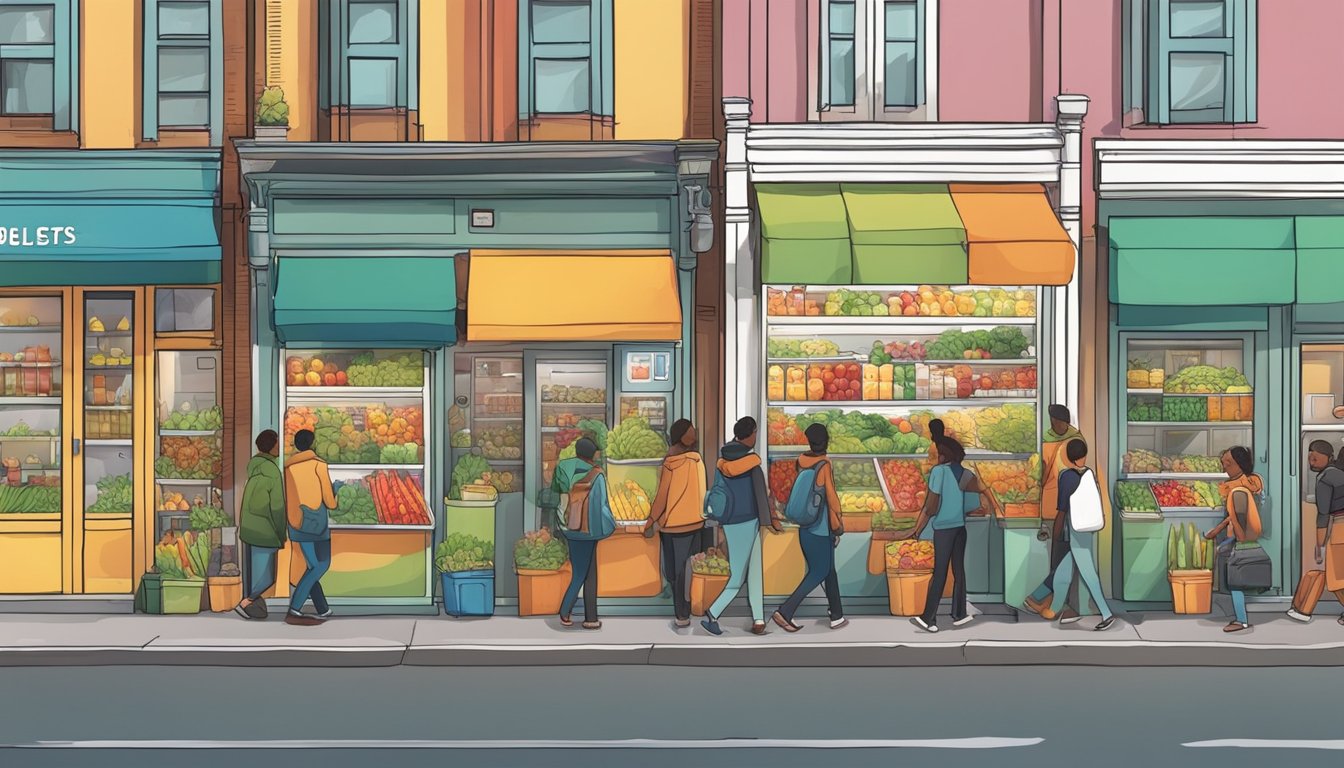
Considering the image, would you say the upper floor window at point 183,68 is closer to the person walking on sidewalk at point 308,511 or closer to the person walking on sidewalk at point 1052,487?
the person walking on sidewalk at point 308,511

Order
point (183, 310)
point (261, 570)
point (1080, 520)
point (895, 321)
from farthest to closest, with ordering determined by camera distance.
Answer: point (183, 310), point (895, 321), point (261, 570), point (1080, 520)

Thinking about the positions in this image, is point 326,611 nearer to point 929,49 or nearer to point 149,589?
point 149,589

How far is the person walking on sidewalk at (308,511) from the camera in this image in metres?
12.8

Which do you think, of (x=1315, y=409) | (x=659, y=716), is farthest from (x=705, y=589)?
(x=1315, y=409)

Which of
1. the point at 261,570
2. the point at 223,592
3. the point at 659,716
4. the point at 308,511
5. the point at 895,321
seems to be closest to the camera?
the point at 659,716

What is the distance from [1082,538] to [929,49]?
5.15 meters

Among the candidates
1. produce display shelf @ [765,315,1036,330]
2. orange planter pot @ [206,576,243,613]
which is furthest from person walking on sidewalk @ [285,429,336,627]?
produce display shelf @ [765,315,1036,330]

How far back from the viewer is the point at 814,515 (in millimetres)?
12391

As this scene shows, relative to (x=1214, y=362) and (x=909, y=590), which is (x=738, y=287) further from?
(x=1214, y=362)

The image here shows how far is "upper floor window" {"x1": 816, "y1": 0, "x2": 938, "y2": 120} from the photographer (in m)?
14.2

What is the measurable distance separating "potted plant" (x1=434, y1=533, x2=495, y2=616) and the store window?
11.3ft

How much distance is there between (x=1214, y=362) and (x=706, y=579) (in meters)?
5.70

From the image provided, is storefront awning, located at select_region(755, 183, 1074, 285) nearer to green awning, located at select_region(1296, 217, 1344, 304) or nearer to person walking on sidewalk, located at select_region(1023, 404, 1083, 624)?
person walking on sidewalk, located at select_region(1023, 404, 1083, 624)

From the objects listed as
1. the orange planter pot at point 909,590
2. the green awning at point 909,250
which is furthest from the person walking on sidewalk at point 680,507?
the green awning at point 909,250
